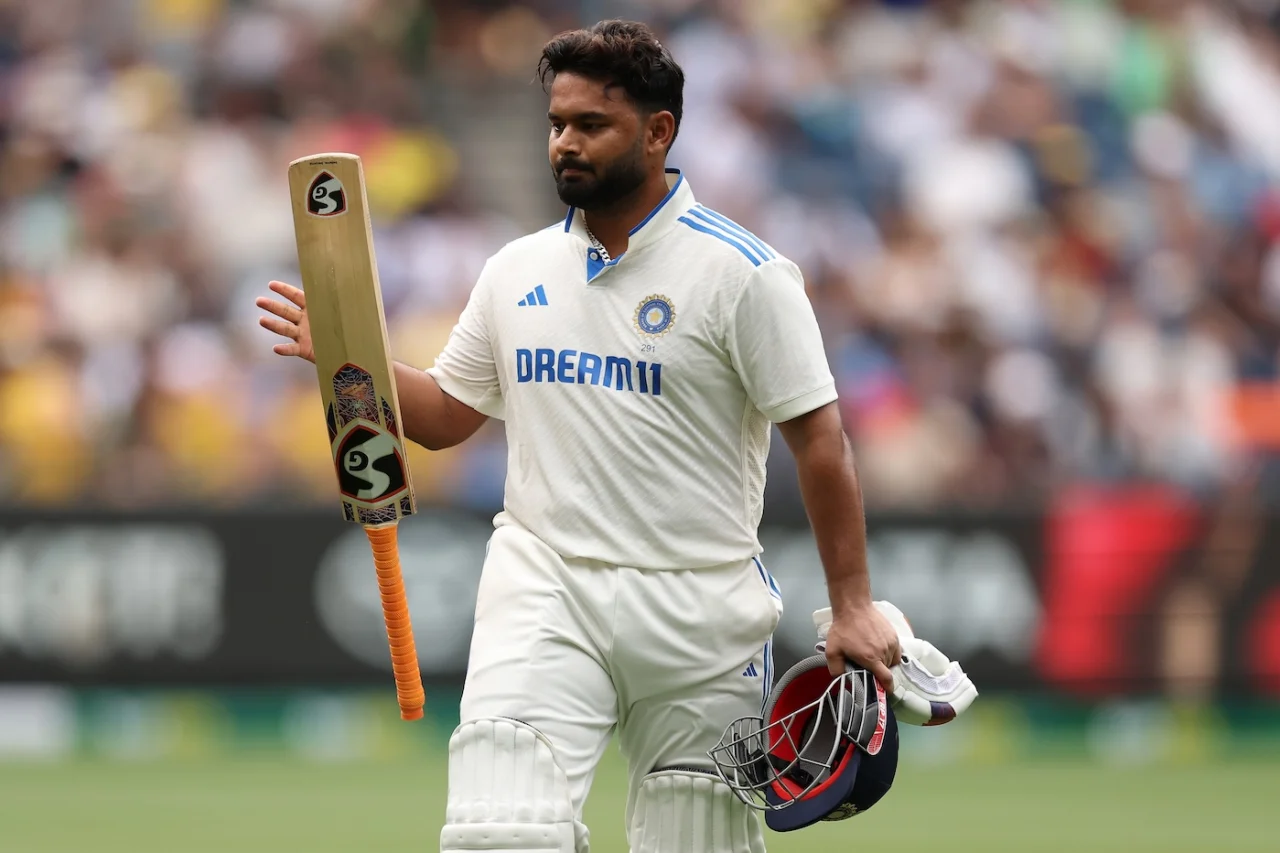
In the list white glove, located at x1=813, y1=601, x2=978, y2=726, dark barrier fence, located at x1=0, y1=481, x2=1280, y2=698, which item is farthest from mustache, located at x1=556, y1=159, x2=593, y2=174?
dark barrier fence, located at x1=0, y1=481, x2=1280, y2=698

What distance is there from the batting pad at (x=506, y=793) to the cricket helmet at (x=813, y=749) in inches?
16.8

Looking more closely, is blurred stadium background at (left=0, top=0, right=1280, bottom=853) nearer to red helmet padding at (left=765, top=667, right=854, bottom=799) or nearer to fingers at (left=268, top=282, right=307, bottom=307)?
red helmet padding at (left=765, top=667, right=854, bottom=799)

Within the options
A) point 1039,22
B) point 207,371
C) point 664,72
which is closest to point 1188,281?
point 1039,22

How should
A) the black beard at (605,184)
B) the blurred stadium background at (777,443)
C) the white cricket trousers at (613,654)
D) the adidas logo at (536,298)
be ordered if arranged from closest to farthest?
the white cricket trousers at (613,654) < the black beard at (605,184) < the adidas logo at (536,298) < the blurred stadium background at (777,443)

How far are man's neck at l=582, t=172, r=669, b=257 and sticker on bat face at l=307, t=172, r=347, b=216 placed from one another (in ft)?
1.75

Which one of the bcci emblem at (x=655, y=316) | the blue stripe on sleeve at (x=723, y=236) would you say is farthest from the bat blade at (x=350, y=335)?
the blue stripe on sleeve at (x=723, y=236)

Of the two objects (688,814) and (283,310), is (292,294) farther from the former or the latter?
(688,814)

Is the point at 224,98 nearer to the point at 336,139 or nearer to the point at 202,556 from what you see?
the point at 336,139

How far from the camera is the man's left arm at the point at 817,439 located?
4480 mm

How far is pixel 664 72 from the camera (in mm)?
4613

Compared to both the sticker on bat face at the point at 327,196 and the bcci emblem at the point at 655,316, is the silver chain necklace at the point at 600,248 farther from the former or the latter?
the sticker on bat face at the point at 327,196

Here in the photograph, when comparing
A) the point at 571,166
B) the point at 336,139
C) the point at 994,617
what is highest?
the point at 336,139

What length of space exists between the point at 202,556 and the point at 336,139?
148 inches

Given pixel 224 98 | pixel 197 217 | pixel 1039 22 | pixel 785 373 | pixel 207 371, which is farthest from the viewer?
pixel 1039 22
